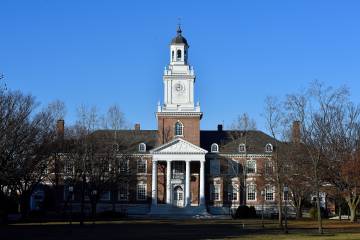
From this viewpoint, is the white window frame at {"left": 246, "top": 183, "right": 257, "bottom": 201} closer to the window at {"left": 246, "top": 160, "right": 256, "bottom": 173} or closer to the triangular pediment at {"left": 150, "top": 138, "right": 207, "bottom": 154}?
the window at {"left": 246, "top": 160, "right": 256, "bottom": 173}

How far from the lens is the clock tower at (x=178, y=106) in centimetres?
8456

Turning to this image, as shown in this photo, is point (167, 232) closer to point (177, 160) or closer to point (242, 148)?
point (177, 160)

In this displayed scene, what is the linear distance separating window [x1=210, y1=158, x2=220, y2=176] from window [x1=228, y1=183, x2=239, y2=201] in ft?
8.74

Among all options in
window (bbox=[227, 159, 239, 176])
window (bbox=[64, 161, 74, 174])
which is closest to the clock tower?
window (bbox=[227, 159, 239, 176])

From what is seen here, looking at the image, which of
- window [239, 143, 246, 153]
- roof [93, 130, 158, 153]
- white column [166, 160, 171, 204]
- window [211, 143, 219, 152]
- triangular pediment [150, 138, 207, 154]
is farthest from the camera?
window [211, 143, 219, 152]

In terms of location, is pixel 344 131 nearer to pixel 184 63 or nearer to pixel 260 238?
pixel 184 63

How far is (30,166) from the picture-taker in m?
56.1

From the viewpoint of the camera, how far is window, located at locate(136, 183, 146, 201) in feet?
285

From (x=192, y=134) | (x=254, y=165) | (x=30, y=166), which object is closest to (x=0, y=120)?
(x=30, y=166)

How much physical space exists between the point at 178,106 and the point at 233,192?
13.4 m

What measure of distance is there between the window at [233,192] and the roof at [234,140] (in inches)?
181

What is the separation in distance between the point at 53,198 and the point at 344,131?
3821 centimetres

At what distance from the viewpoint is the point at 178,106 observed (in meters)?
85.1

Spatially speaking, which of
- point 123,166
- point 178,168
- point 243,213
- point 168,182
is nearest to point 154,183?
point 168,182
